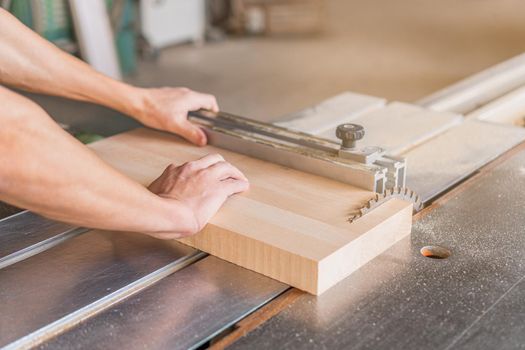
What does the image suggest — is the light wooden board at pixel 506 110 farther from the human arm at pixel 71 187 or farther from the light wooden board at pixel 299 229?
the human arm at pixel 71 187

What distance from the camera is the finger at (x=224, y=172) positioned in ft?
4.13

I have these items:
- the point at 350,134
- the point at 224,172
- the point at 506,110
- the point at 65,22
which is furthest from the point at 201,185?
the point at 65,22

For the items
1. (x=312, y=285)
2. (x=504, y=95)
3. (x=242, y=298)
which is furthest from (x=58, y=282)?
(x=504, y=95)

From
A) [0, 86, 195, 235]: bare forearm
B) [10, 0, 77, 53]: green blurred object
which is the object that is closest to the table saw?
[0, 86, 195, 235]: bare forearm

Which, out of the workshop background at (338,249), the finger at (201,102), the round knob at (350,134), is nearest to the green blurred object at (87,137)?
the workshop background at (338,249)

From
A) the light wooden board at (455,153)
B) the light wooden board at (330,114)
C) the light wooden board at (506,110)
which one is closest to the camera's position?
the light wooden board at (455,153)

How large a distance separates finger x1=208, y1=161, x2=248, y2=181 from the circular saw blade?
226 mm

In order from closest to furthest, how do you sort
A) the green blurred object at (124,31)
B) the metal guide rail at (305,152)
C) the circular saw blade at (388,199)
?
the circular saw blade at (388,199) → the metal guide rail at (305,152) → the green blurred object at (124,31)

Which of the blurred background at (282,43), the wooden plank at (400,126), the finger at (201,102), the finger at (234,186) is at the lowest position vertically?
the blurred background at (282,43)

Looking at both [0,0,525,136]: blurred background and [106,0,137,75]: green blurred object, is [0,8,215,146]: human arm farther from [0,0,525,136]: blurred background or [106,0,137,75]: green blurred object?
[106,0,137,75]: green blurred object

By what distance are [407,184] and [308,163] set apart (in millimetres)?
228

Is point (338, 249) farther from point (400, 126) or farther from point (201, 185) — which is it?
point (400, 126)

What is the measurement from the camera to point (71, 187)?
0.99 meters

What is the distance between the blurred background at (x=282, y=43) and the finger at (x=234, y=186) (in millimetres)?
3314
